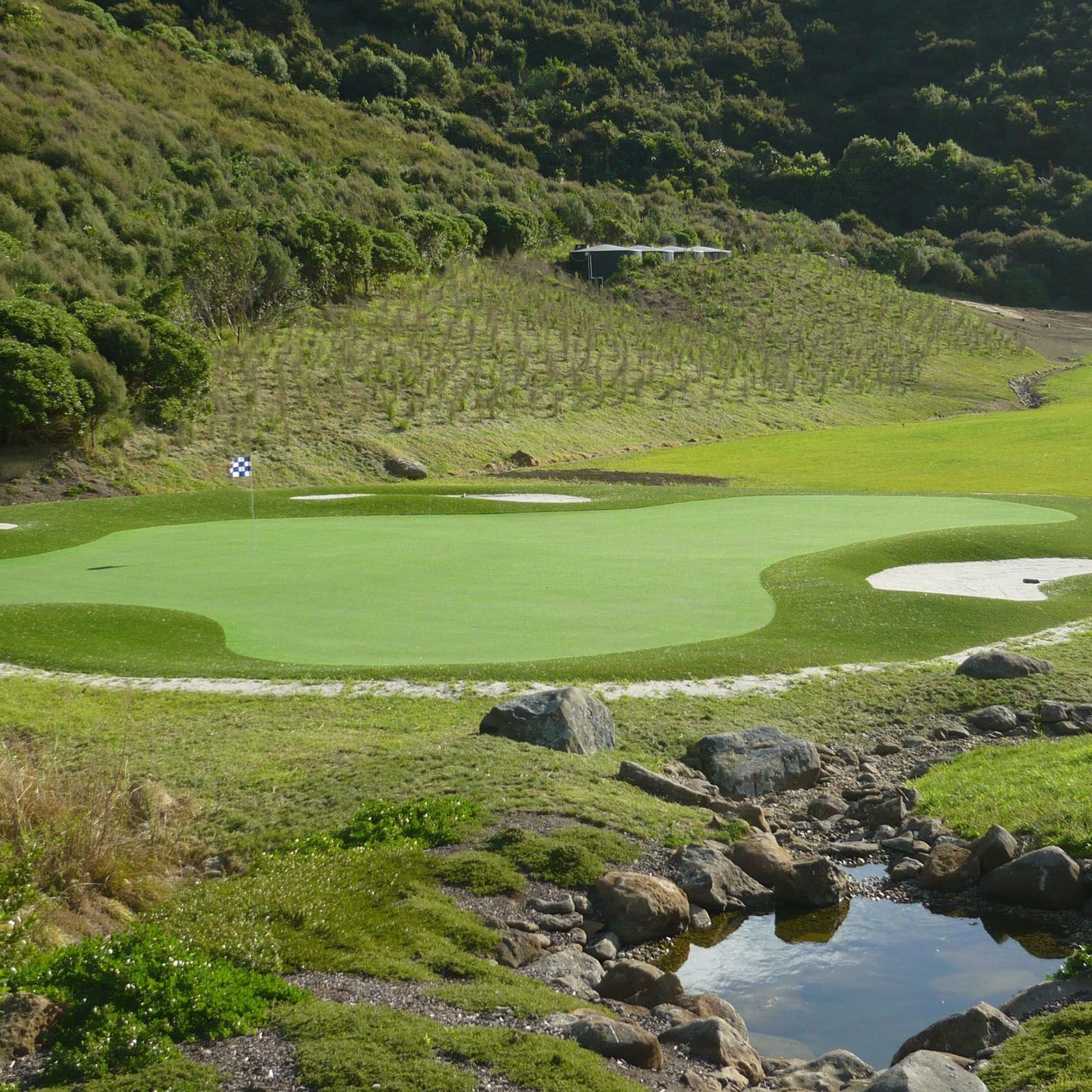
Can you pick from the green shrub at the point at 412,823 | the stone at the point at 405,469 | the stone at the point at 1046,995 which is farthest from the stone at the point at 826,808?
the stone at the point at 405,469

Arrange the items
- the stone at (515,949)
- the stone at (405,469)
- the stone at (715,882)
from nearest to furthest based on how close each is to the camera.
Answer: the stone at (515,949), the stone at (715,882), the stone at (405,469)

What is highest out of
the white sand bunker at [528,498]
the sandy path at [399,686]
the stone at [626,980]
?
the stone at [626,980]

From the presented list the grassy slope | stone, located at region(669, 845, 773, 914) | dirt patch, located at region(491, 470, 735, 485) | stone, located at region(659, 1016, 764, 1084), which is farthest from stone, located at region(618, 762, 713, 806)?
the grassy slope

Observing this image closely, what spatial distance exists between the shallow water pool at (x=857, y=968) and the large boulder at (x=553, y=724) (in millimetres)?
3190

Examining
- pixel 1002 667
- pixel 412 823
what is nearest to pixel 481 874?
pixel 412 823

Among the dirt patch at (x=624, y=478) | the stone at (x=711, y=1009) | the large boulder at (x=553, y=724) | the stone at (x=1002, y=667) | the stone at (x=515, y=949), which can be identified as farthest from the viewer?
the dirt patch at (x=624, y=478)

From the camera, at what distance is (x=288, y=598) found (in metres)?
17.2

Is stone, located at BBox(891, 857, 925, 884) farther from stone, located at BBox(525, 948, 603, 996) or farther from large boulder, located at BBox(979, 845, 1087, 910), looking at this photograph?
stone, located at BBox(525, 948, 603, 996)

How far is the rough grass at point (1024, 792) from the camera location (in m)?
9.91

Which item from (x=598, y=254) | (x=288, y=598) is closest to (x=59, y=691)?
(x=288, y=598)

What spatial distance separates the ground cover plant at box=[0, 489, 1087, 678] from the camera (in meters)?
14.9

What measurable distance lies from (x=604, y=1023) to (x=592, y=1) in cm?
Answer: 13880

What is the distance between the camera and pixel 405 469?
3700 centimetres

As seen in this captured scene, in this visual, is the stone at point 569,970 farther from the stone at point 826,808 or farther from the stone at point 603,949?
the stone at point 826,808
